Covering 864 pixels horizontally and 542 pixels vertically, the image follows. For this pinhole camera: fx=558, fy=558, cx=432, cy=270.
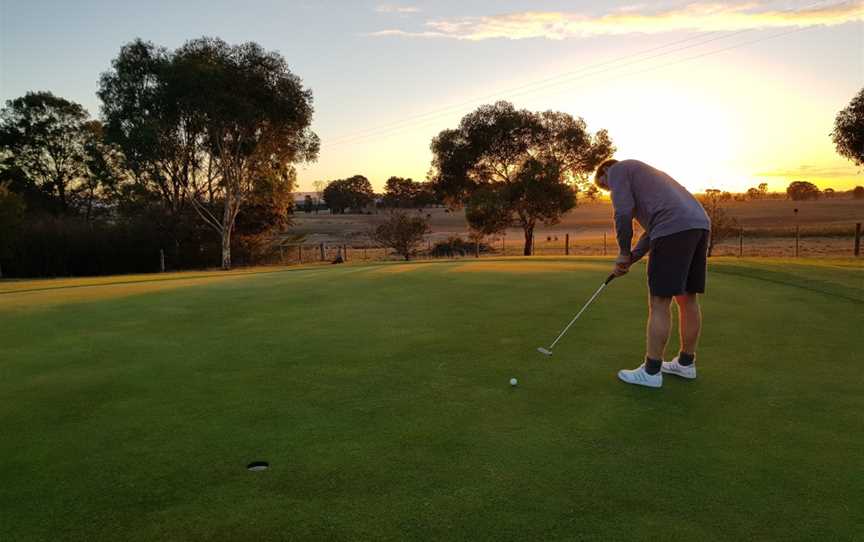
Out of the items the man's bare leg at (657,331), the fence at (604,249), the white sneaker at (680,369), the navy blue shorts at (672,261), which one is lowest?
the fence at (604,249)

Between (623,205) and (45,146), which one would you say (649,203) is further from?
(45,146)

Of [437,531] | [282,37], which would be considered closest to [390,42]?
[282,37]

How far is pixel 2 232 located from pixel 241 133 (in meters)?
11.3

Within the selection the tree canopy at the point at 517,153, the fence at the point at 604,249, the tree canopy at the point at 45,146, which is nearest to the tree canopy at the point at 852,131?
the fence at the point at 604,249

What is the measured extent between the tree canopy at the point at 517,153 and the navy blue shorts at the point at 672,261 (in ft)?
88.9

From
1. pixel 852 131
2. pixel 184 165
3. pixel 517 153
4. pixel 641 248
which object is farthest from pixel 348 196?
pixel 641 248

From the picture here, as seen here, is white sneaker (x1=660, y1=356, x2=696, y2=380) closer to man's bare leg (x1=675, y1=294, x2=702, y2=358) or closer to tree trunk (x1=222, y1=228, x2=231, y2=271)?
man's bare leg (x1=675, y1=294, x2=702, y2=358)

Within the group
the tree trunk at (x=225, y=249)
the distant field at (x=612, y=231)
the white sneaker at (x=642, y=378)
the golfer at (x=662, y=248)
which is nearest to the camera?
the white sneaker at (x=642, y=378)

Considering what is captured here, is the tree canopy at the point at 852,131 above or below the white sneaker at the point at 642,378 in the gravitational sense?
above

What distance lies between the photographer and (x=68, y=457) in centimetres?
292

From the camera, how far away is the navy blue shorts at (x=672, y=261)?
4266 mm

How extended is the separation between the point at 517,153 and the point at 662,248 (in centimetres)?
2965

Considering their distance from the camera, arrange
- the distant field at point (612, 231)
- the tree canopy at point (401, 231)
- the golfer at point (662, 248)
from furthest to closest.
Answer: the distant field at point (612, 231) < the tree canopy at point (401, 231) < the golfer at point (662, 248)

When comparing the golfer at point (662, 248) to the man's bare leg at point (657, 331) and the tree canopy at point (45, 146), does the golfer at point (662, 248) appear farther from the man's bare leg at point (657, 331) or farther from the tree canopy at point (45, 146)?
the tree canopy at point (45, 146)
